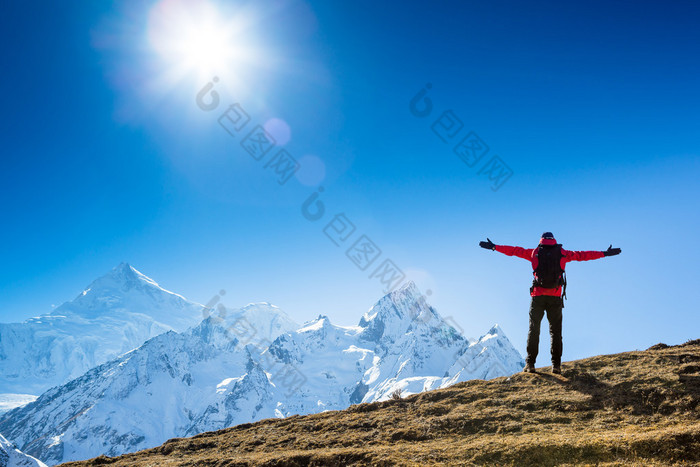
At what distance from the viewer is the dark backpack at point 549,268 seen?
11.5 m

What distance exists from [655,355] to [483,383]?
5.30 m

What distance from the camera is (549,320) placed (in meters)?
11.9

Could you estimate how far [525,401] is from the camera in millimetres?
10094

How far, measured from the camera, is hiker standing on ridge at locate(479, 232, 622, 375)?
11531 millimetres

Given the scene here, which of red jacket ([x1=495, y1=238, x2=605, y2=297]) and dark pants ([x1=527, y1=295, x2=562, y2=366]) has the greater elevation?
red jacket ([x1=495, y1=238, x2=605, y2=297])

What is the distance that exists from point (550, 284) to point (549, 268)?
482 mm

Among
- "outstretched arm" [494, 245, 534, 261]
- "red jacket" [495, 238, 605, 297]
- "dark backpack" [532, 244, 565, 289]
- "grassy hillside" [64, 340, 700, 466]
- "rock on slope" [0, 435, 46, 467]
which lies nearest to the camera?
"grassy hillside" [64, 340, 700, 466]

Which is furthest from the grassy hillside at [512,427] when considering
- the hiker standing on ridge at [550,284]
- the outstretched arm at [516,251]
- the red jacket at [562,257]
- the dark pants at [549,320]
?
the outstretched arm at [516,251]

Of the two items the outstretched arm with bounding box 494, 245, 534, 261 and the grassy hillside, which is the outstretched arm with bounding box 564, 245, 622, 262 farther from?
the grassy hillside

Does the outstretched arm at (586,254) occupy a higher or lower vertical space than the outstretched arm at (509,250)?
lower

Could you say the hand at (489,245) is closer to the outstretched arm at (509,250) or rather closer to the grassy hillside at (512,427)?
the outstretched arm at (509,250)

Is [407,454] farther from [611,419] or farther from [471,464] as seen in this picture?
[611,419]

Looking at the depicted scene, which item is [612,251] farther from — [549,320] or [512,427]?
[512,427]

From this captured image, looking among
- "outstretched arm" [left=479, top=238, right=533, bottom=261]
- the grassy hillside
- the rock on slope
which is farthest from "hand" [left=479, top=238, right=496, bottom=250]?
the rock on slope
